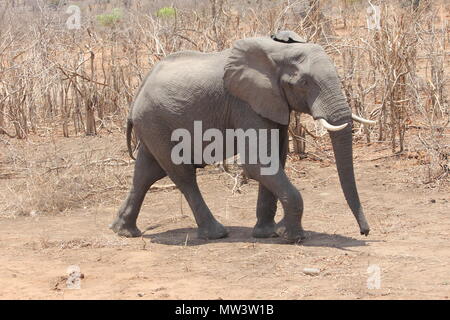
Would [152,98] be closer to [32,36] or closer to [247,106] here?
[247,106]

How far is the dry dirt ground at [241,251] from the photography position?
614cm

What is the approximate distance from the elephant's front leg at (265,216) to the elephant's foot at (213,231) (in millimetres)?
291

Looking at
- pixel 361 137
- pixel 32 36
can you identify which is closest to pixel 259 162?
pixel 361 137

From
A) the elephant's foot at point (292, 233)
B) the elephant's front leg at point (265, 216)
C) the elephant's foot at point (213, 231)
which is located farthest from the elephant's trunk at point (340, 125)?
the elephant's foot at point (213, 231)

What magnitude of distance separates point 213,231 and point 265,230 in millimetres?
458

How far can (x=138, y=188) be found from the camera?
26.7ft

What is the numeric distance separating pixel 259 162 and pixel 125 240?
1.50 m

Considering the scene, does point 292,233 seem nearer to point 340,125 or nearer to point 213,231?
point 213,231

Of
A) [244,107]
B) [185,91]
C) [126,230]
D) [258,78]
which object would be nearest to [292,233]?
[244,107]

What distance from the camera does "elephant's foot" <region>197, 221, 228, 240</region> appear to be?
7.80 m

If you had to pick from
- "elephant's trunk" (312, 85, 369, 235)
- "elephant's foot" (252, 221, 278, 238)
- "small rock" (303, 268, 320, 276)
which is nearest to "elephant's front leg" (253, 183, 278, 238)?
"elephant's foot" (252, 221, 278, 238)

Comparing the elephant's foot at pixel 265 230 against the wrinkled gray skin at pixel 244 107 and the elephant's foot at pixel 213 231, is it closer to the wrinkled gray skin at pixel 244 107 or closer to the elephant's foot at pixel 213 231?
the wrinkled gray skin at pixel 244 107

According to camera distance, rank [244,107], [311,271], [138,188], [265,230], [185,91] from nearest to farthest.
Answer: [311,271] → [244,107] → [185,91] → [265,230] → [138,188]

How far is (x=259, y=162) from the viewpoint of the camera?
287 inches
